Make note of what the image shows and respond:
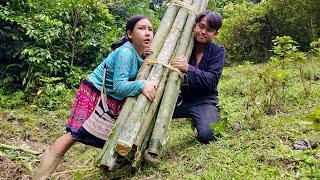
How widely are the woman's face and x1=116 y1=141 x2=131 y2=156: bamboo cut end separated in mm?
901

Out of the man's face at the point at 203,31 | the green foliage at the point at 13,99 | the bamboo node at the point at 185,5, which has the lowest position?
the green foliage at the point at 13,99

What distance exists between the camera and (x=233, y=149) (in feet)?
11.3

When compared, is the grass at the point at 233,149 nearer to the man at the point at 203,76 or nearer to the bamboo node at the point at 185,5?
the man at the point at 203,76

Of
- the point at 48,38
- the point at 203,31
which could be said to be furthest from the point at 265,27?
the point at 203,31

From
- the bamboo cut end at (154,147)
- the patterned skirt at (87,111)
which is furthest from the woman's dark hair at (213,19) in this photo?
the bamboo cut end at (154,147)

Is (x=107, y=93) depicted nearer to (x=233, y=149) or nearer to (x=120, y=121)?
(x=120, y=121)

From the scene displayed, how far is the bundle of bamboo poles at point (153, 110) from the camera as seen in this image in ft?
10.3

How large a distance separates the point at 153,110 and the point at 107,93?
16.1 inches

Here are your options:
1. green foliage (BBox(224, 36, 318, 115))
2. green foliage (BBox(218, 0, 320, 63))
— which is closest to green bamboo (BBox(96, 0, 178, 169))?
green foliage (BBox(224, 36, 318, 115))

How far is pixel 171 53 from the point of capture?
3768mm

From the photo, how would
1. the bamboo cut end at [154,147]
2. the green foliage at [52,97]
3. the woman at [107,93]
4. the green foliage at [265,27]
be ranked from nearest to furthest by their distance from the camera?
the bamboo cut end at [154,147]
the woman at [107,93]
the green foliage at [52,97]
the green foliage at [265,27]

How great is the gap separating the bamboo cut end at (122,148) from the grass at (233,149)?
0.82ft

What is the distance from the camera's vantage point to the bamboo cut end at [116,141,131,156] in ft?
10.0

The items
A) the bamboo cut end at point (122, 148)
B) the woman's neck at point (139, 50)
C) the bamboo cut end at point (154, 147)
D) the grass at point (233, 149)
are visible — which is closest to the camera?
the grass at point (233, 149)
